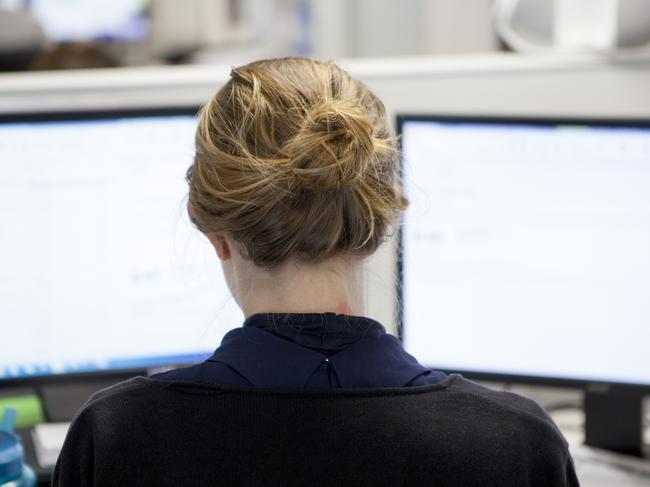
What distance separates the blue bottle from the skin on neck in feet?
1.13

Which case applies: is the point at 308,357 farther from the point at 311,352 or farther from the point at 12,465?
the point at 12,465

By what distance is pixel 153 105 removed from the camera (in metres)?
1.21

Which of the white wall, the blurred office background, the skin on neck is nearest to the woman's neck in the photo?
the skin on neck

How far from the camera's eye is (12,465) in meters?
1.01

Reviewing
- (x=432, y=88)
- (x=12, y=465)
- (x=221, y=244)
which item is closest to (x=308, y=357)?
(x=221, y=244)

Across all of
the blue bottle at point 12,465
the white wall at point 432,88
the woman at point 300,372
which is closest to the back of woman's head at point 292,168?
the woman at point 300,372

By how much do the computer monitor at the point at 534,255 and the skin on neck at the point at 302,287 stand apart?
38 centimetres

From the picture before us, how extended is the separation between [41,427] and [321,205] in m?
0.62

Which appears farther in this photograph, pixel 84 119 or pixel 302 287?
pixel 84 119

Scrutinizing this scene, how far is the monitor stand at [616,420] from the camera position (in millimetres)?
1216

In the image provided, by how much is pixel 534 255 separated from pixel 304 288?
0.47m

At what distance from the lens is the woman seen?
732 millimetres

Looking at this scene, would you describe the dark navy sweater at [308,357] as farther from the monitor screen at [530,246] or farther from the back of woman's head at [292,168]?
the monitor screen at [530,246]

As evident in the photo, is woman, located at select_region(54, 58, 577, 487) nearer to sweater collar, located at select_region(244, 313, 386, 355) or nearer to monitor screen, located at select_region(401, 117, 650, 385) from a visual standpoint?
sweater collar, located at select_region(244, 313, 386, 355)
